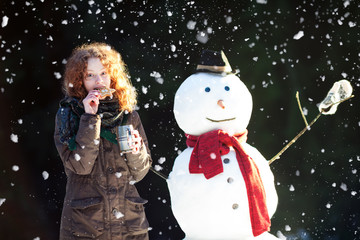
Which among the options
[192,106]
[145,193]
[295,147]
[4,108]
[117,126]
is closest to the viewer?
[117,126]

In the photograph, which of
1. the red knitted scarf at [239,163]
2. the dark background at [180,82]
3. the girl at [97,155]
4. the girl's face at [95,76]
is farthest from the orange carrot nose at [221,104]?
the dark background at [180,82]

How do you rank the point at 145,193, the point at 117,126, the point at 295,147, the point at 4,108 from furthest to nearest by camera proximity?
the point at 295,147, the point at 145,193, the point at 4,108, the point at 117,126

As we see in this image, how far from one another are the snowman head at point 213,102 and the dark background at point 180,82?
0.90 metres

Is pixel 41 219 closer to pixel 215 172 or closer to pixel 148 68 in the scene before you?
pixel 148 68

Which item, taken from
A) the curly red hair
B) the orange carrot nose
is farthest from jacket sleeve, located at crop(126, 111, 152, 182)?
the orange carrot nose

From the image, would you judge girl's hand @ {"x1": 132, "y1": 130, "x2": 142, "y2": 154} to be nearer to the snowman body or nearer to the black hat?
the snowman body

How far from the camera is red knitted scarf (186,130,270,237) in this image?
118 inches

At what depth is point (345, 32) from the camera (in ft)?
14.6

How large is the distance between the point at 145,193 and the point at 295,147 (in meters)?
1.20

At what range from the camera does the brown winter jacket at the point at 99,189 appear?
281 centimetres

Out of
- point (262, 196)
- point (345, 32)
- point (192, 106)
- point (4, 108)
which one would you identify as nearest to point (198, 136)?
point (192, 106)

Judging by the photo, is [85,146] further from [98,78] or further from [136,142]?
[98,78]

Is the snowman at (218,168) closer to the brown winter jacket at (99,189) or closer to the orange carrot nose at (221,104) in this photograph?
the orange carrot nose at (221,104)

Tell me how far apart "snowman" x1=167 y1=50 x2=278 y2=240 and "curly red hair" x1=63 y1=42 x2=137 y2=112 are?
32 cm
